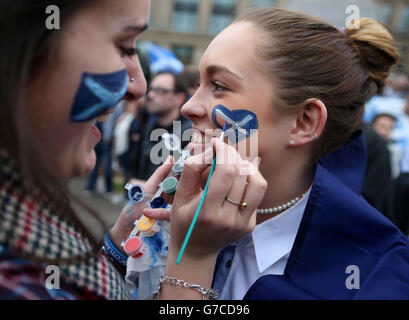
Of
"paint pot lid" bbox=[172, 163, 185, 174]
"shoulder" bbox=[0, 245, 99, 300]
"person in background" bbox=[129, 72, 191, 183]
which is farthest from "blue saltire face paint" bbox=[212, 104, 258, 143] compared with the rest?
"person in background" bbox=[129, 72, 191, 183]

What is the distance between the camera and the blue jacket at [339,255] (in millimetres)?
1053

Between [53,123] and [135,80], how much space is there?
27 centimetres

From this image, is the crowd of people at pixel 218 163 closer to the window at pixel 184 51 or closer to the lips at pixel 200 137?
the lips at pixel 200 137

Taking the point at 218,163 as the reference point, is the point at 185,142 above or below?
below

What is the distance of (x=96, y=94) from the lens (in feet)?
2.59

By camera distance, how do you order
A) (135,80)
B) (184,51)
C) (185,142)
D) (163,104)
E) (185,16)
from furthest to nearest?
(184,51)
(185,16)
(163,104)
(185,142)
(135,80)

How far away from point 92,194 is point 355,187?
5492 millimetres

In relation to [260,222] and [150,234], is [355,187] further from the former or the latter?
[150,234]

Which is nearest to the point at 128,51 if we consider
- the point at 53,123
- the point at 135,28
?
the point at 135,28

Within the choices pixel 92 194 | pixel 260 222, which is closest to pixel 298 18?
pixel 260 222

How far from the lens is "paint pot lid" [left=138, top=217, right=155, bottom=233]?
1.21 meters

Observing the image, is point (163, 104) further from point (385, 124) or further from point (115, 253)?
point (385, 124)

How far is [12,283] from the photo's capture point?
0.65 m

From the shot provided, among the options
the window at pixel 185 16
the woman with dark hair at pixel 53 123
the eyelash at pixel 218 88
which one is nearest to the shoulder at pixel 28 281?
the woman with dark hair at pixel 53 123
